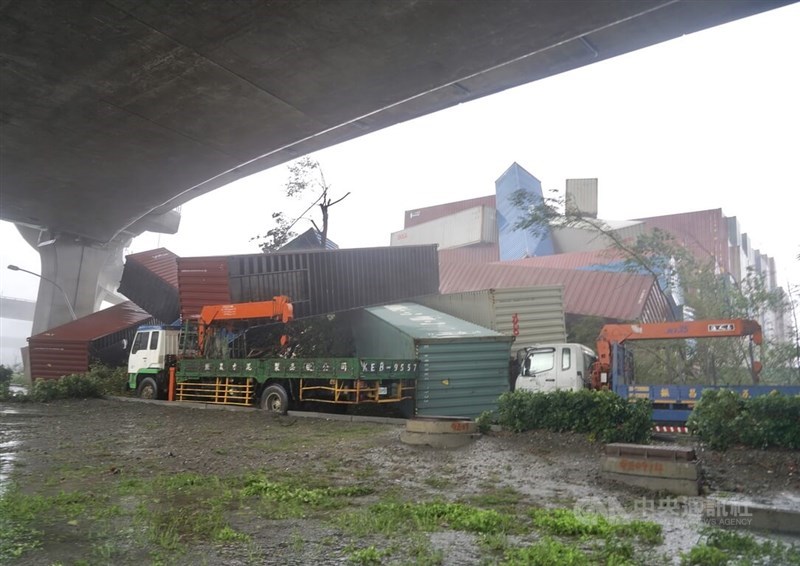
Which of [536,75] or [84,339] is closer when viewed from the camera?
[536,75]

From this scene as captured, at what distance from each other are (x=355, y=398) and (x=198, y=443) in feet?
12.6

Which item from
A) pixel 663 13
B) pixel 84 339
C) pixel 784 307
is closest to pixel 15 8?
pixel 663 13

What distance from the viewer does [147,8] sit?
36.9 feet

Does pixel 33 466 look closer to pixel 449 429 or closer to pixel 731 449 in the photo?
pixel 449 429

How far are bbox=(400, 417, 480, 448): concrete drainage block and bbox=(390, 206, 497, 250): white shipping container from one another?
40.9 metres

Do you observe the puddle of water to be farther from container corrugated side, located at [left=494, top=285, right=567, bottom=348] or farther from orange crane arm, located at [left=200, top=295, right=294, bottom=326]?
container corrugated side, located at [left=494, top=285, right=567, bottom=348]

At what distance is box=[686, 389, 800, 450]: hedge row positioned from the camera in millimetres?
8047

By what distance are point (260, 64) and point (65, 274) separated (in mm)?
28346

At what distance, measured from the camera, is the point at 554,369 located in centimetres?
1364

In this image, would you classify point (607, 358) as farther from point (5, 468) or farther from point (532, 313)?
point (5, 468)

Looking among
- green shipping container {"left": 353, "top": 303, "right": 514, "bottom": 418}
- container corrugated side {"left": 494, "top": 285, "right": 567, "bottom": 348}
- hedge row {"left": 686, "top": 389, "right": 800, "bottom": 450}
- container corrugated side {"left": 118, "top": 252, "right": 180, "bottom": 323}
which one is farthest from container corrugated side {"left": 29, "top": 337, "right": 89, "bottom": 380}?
hedge row {"left": 686, "top": 389, "right": 800, "bottom": 450}

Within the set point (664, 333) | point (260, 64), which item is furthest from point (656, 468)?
point (260, 64)

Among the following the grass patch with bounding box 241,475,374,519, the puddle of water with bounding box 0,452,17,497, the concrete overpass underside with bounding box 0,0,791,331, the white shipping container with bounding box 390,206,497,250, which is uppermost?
the white shipping container with bounding box 390,206,497,250

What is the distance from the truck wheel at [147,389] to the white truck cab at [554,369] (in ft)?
39.7
